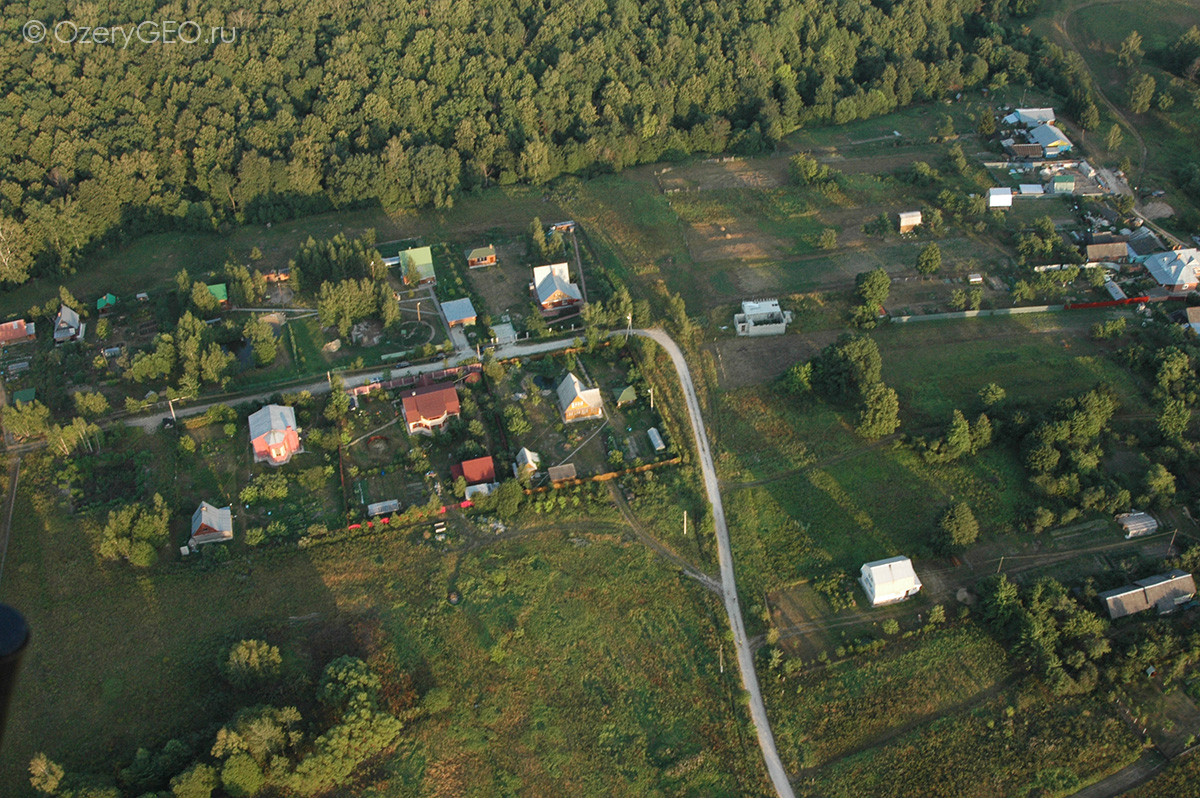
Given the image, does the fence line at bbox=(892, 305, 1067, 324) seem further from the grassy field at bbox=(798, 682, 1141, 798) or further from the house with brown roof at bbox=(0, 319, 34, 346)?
the house with brown roof at bbox=(0, 319, 34, 346)

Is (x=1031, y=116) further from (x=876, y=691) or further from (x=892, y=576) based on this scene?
(x=876, y=691)

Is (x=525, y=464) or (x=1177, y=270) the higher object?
(x=525, y=464)

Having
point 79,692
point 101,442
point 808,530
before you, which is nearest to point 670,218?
point 808,530

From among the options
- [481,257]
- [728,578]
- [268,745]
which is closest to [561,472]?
[728,578]

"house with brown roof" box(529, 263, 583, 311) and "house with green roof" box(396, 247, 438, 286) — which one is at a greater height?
"house with green roof" box(396, 247, 438, 286)

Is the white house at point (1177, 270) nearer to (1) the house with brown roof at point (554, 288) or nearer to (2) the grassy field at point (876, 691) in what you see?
(2) the grassy field at point (876, 691)

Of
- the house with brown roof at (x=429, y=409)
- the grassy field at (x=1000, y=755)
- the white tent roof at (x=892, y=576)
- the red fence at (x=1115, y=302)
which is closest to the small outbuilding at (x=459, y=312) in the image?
the house with brown roof at (x=429, y=409)

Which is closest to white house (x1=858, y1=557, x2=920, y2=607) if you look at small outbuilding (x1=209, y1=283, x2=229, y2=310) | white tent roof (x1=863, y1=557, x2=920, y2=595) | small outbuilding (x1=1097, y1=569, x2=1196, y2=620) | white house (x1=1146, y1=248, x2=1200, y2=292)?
white tent roof (x1=863, y1=557, x2=920, y2=595)
